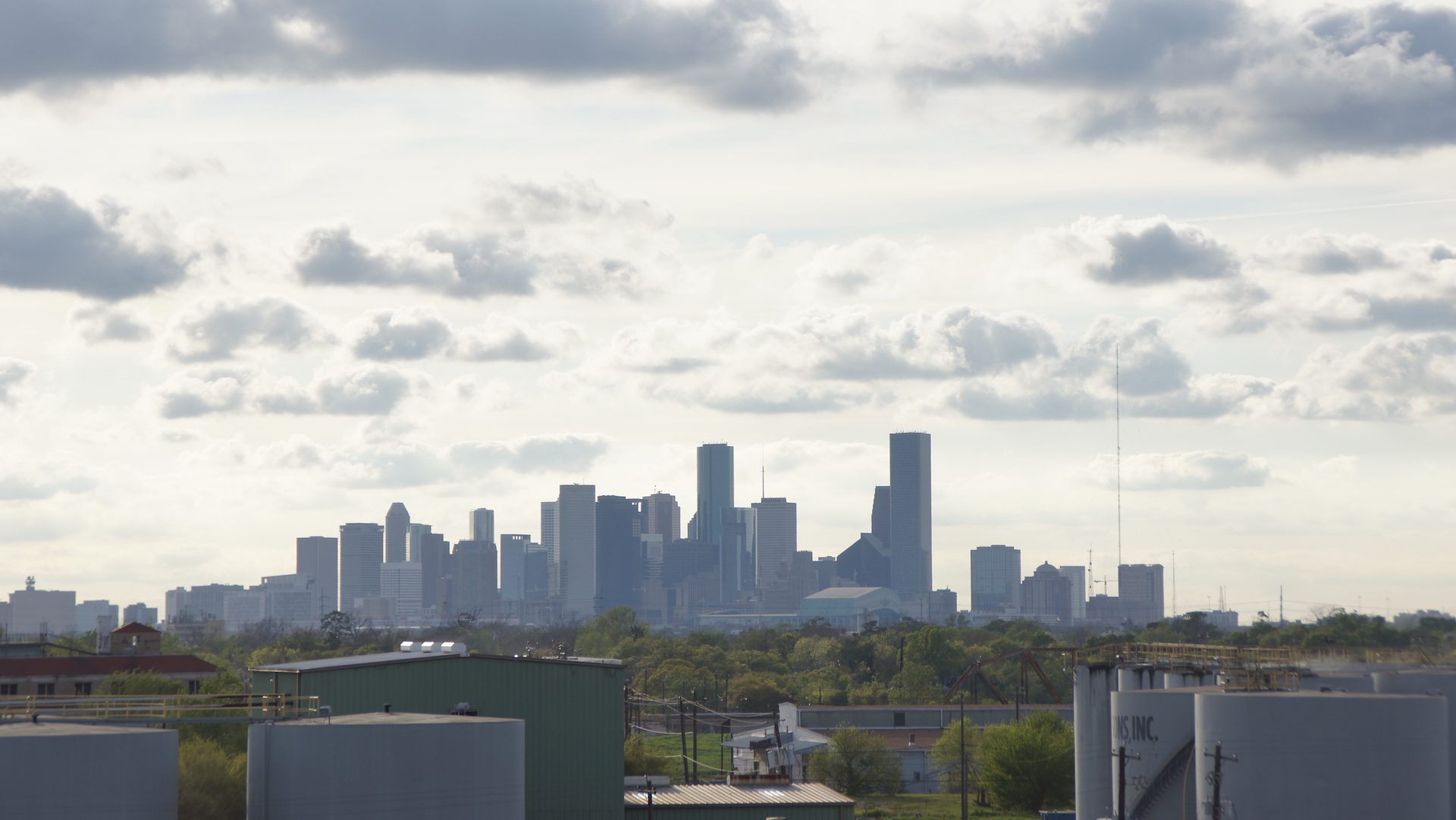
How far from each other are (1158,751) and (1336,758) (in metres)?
7.89

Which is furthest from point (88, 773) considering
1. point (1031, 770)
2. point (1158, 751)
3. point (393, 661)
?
point (1031, 770)

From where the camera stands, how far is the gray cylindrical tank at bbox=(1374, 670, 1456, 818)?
44094 mm

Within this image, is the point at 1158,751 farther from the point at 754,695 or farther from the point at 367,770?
the point at 754,695

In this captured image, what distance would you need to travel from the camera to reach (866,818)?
76.4 metres

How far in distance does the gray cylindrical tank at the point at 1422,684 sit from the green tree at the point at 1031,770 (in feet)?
114

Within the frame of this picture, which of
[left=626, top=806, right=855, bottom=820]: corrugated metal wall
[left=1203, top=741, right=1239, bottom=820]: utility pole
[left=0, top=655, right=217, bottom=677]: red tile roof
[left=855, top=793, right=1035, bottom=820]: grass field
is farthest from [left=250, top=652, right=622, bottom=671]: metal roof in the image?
[left=0, top=655, right=217, bottom=677]: red tile roof

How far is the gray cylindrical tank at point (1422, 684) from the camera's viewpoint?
44094 millimetres

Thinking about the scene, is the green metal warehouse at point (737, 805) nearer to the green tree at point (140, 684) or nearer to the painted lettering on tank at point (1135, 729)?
the painted lettering on tank at point (1135, 729)

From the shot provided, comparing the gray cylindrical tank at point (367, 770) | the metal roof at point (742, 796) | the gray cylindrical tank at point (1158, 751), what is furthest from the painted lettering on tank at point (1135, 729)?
the gray cylindrical tank at point (367, 770)

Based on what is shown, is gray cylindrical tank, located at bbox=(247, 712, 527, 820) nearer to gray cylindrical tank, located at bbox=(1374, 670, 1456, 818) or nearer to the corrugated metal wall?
the corrugated metal wall

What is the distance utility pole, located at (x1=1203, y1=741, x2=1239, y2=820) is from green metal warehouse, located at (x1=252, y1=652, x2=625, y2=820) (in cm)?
1584

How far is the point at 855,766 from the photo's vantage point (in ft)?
296

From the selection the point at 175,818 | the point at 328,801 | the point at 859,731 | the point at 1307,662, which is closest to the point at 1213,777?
the point at 1307,662

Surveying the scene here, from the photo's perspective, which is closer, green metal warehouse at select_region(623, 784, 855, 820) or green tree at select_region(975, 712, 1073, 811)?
green metal warehouse at select_region(623, 784, 855, 820)
